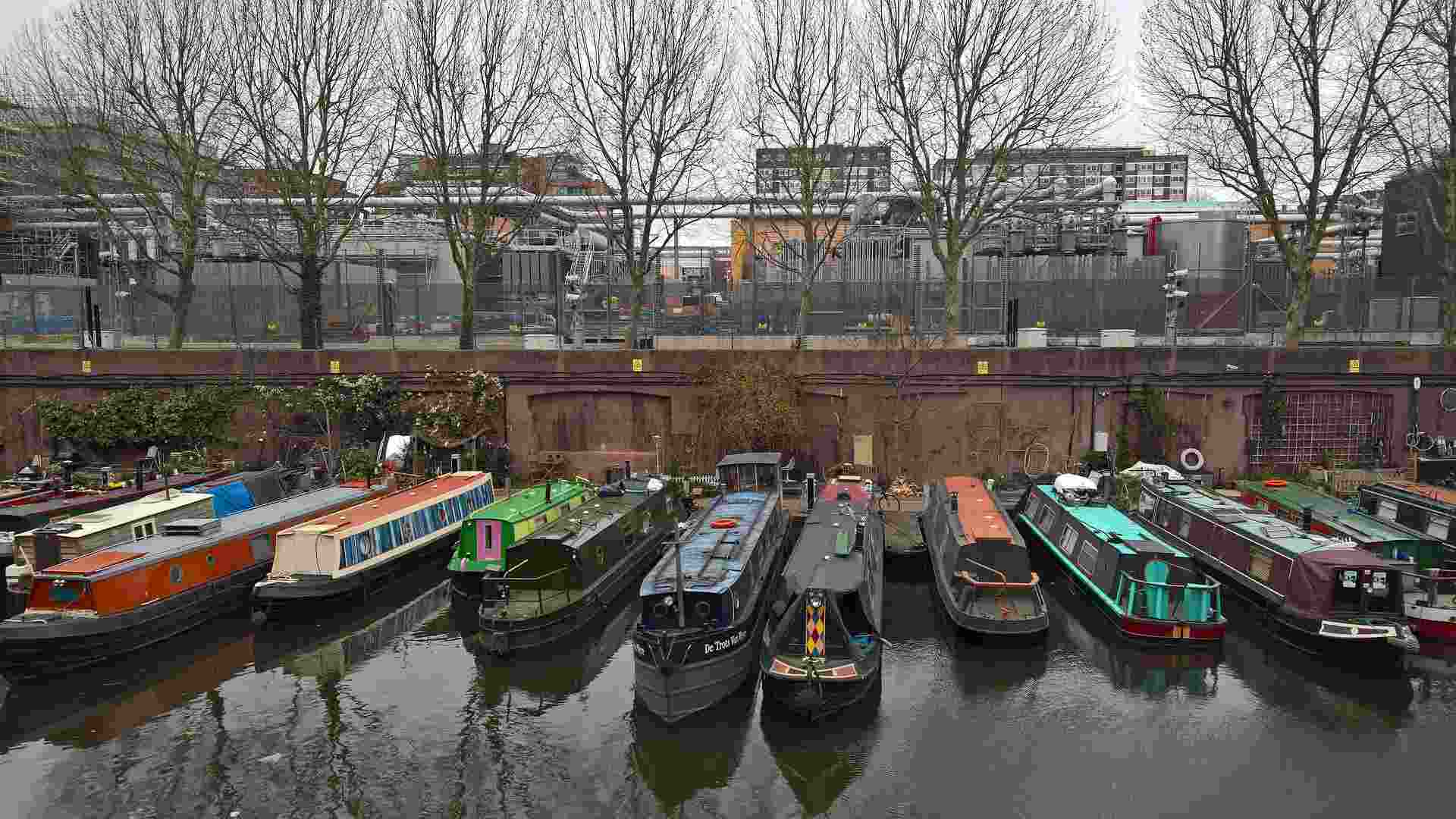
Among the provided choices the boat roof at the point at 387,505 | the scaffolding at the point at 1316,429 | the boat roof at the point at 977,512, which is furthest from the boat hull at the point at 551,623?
Answer: the scaffolding at the point at 1316,429

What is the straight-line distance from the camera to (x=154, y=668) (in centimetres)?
1920

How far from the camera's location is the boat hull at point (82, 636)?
18.3m

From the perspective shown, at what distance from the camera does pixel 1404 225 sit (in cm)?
4562

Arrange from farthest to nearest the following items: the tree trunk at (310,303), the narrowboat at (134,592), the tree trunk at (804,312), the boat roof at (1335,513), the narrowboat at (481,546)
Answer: the tree trunk at (804,312) < the tree trunk at (310,303) < the narrowboat at (481,546) < the boat roof at (1335,513) < the narrowboat at (134,592)

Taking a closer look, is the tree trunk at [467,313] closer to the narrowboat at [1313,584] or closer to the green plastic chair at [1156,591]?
the green plastic chair at [1156,591]

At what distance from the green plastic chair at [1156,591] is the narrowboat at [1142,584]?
0.02 meters

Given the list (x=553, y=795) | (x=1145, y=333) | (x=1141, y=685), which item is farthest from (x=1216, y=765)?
(x=1145, y=333)

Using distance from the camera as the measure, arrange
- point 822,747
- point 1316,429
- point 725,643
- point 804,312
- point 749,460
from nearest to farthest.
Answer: point 822,747
point 725,643
point 749,460
point 1316,429
point 804,312

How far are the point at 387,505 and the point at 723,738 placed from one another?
13.8 metres

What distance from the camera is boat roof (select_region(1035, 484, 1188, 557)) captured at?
20.1 metres

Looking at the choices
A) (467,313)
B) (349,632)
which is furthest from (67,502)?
(467,313)

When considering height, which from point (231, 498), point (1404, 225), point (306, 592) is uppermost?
point (1404, 225)

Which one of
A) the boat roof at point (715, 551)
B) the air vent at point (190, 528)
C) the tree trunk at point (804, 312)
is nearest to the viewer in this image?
the boat roof at point (715, 551)

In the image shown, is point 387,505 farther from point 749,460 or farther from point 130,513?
point 749,460
